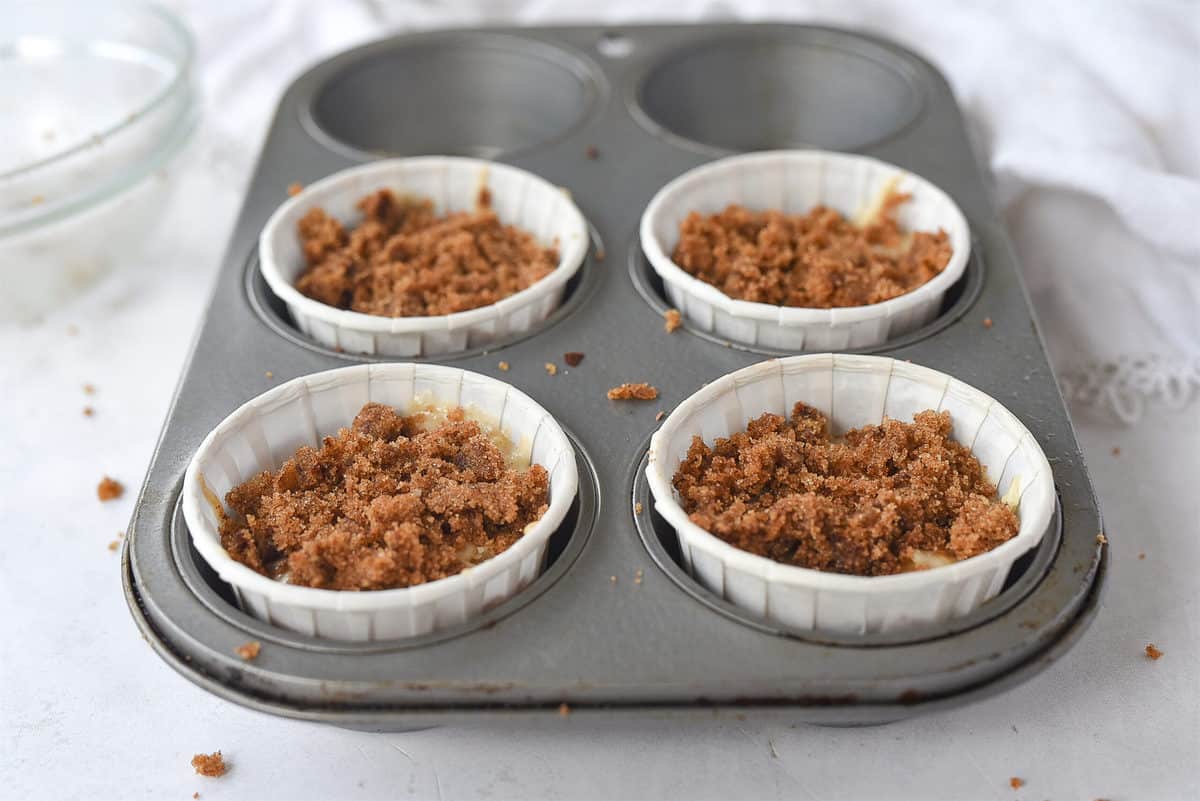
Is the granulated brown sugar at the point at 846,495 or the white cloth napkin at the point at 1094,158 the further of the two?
the white cloth napkin at the point at 1094,158

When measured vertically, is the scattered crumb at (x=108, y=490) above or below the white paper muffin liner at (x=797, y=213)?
below

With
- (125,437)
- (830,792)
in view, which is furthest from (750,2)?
(830,792)

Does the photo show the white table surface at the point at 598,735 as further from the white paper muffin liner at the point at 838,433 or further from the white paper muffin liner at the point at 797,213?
the white paper muffin liner at the point at 797,213

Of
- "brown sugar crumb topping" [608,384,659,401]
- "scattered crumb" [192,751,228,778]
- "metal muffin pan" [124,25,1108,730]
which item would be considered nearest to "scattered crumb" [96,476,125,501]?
"metal muffin pan" [124,25,1108,730]

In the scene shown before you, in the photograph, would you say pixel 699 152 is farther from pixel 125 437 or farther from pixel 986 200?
pixel 125 437

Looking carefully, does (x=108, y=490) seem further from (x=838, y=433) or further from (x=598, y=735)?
(x=838, y=433)

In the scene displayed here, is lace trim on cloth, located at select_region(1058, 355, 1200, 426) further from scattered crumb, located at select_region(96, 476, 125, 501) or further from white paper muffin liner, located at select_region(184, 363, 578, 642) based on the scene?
scattered crumb, located at select_region(96, 476, 125, 501)

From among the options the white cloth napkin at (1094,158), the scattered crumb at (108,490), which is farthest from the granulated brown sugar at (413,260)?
the white cloth napkin at (1094,158)
